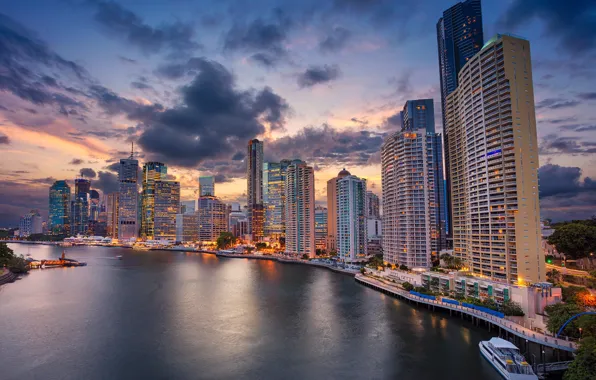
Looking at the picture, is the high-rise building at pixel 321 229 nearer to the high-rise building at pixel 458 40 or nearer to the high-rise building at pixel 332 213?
the high-rise building at pixel 332 213

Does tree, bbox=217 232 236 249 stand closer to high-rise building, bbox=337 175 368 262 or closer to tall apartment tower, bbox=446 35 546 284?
high-rise building, bbox=337 175 368 262

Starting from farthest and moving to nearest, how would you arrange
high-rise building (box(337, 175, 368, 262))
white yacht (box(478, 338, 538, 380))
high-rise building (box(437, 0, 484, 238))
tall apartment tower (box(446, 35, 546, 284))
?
1. high-rise building (box(437, 0, 484, 238))
2. high-rise building (box(337, 175, 368, 262))
3. tall apartment tower (box(446, 35, 546, 284))
4. white yacht (box(478, 338, 538, 380))

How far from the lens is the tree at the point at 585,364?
2174 cm

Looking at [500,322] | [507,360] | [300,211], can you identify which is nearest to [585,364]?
[507,360]

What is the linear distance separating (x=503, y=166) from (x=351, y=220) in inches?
2149

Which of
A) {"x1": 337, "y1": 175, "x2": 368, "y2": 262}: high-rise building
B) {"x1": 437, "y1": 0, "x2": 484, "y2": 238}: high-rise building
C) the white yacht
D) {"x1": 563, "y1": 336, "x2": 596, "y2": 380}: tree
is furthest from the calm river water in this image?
{"x1": 437, "y1": 0, "x2": 484, "y2": 238}: high-rise building

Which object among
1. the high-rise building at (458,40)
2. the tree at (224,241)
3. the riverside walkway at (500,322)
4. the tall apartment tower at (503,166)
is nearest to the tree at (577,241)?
the tall apartment tower at (503,166)

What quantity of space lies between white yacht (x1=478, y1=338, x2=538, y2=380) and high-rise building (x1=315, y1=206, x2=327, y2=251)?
11075cm

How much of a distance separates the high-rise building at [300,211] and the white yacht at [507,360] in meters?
92.3

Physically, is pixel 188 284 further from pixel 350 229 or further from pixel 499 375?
pixel 499 375

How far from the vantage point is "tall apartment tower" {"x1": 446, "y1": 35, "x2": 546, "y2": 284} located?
4772cm

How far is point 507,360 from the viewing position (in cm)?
2636

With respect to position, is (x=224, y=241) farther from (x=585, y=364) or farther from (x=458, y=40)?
(x=585, y=364)

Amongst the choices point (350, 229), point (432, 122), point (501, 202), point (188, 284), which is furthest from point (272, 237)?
point (501, 202)
